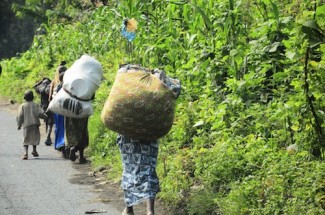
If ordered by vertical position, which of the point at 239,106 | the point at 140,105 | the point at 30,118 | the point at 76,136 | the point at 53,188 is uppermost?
the point at 140,105

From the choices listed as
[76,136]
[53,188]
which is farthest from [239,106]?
[76,136]

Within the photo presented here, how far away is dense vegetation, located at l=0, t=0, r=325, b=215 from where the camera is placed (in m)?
7.65

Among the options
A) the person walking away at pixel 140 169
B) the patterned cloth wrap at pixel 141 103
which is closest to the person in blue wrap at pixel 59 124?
the person walking away at pixel 140 169

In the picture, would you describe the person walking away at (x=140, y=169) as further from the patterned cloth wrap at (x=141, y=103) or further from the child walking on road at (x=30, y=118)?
the child walking on road at (x=30, y=118)

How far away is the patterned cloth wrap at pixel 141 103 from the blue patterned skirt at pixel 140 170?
0.89 feet

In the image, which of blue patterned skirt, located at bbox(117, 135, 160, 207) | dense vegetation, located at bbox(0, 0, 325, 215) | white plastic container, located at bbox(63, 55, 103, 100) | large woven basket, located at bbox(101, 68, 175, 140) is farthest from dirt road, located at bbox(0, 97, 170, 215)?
large woven basket, located at bbox(101, 68, 175, 140)

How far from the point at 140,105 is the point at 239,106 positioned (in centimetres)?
225

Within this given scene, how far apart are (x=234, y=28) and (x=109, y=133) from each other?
3374 mm

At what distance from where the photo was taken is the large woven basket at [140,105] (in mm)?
7930

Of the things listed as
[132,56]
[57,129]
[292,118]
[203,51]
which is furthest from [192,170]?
[132,56]

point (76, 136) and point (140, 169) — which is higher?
point (140, 169)

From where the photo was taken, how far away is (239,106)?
980cm

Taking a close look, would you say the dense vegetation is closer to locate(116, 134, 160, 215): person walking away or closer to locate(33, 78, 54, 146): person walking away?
locate(116, 134, 160, 215): person walking away

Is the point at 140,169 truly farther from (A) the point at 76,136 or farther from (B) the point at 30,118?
(B) the point at 30,118
